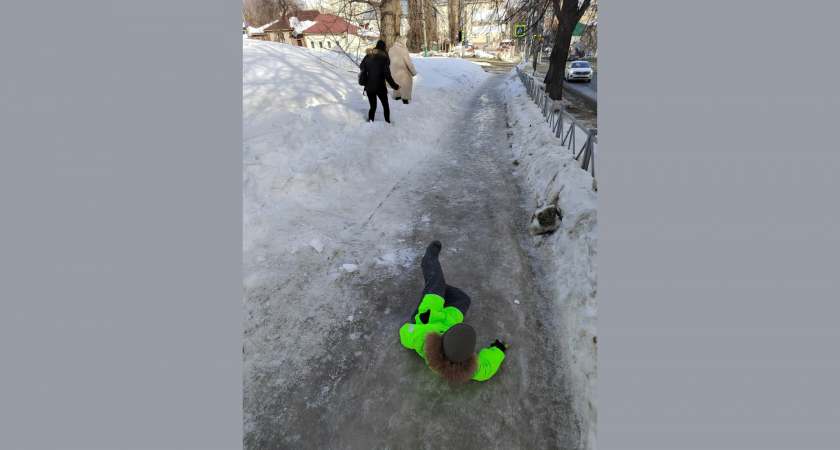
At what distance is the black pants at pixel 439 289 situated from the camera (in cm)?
323

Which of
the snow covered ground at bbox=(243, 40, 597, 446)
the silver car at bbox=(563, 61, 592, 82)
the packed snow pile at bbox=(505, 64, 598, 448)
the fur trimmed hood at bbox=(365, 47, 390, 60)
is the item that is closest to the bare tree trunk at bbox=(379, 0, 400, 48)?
the snow covered ground at bbox=(243, 40, 597, 446)

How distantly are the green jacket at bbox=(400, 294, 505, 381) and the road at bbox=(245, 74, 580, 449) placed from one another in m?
0.12

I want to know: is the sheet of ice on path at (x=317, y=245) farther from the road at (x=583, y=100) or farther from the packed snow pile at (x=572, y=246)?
the road at (x=583, y=100)

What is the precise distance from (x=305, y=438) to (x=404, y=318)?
124 centimetres

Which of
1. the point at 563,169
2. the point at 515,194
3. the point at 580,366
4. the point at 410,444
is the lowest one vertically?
the point at 410,444

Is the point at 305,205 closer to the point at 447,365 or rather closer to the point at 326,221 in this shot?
the point at 326,221

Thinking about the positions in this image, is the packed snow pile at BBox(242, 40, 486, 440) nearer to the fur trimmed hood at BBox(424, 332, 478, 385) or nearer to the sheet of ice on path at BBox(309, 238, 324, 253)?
the sheet of ice on path at BBox(309, 238, 324, 253)

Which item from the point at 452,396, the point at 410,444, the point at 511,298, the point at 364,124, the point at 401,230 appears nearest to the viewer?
the point at 410,444

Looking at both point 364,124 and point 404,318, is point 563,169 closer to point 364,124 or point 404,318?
point 404,318

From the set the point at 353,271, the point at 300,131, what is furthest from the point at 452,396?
the point at 300,131

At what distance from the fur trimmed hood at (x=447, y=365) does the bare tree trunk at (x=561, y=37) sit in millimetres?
12208

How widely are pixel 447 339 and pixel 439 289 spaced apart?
0.78 metres

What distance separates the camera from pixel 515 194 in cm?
593

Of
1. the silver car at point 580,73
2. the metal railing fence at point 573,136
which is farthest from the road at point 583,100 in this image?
the metal railing fence at point 573,136
